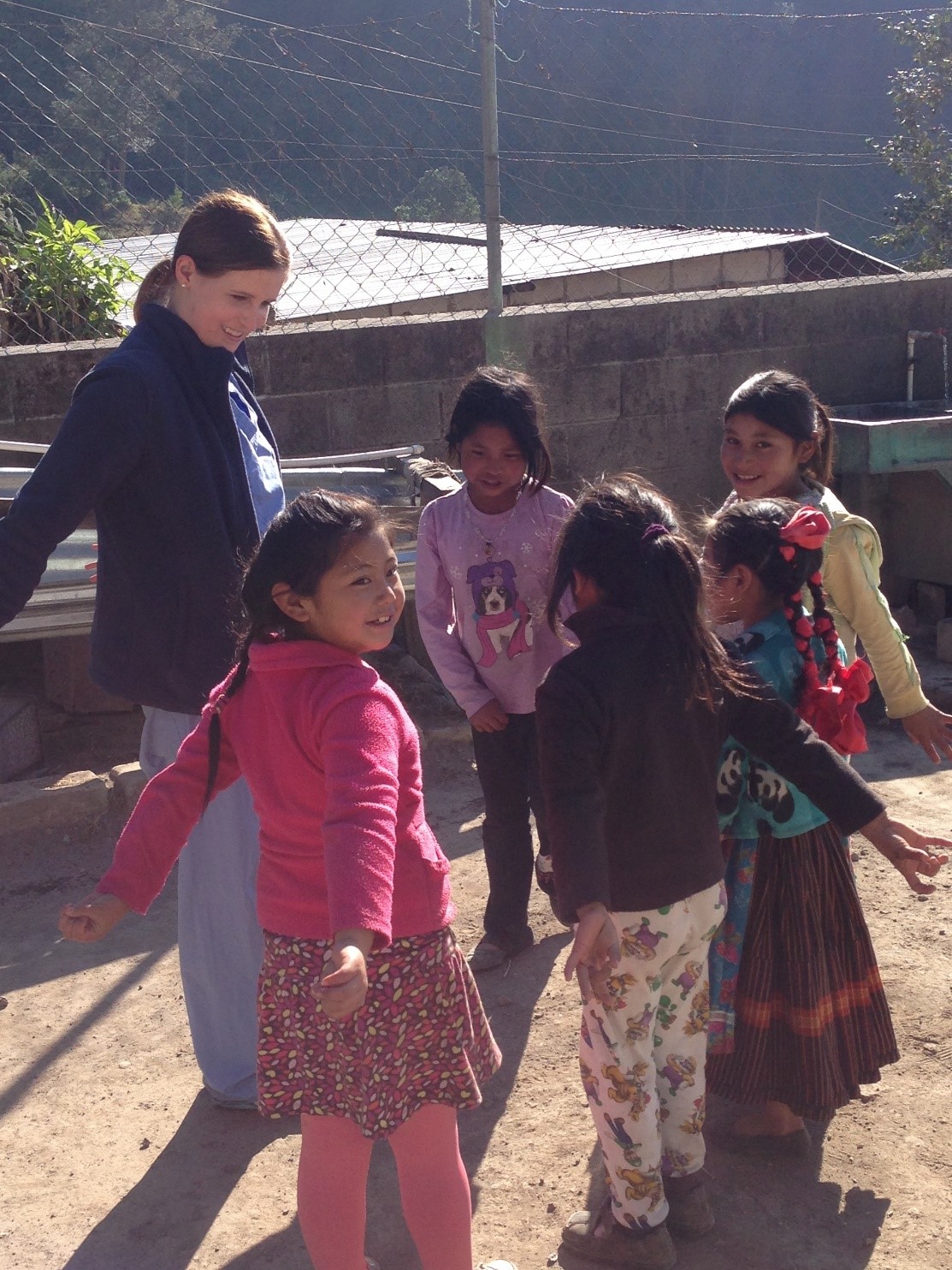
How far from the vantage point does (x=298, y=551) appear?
1.76 metres

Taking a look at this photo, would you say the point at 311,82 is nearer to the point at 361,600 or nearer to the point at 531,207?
the point at 531,207

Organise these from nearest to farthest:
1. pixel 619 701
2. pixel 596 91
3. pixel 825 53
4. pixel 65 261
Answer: pixel 619 701 < pixel 65 261 < pixel 596 91 < pixel 825 53

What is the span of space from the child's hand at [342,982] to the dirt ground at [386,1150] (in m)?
0.92

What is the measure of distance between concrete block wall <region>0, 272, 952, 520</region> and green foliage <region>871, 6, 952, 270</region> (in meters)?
8.36

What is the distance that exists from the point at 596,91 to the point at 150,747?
5911mm

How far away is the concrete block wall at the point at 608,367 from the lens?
16.2 feet

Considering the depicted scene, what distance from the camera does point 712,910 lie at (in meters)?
2.08

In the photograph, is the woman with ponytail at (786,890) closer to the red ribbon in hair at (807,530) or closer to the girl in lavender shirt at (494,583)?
the red ribbon in hair at (807,530)

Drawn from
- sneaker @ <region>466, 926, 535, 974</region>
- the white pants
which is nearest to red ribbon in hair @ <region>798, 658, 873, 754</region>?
the white pants

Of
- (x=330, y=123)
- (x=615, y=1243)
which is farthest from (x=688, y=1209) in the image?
(x=330, y=123)

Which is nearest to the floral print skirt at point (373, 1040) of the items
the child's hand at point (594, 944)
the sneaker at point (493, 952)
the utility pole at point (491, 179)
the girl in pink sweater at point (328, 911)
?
the girl in pink sweater at point (328, 911)

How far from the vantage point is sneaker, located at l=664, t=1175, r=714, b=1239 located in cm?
214

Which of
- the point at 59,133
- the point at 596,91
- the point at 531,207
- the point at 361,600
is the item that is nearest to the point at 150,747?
the point at 361,600

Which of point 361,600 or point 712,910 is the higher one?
point 361,600
